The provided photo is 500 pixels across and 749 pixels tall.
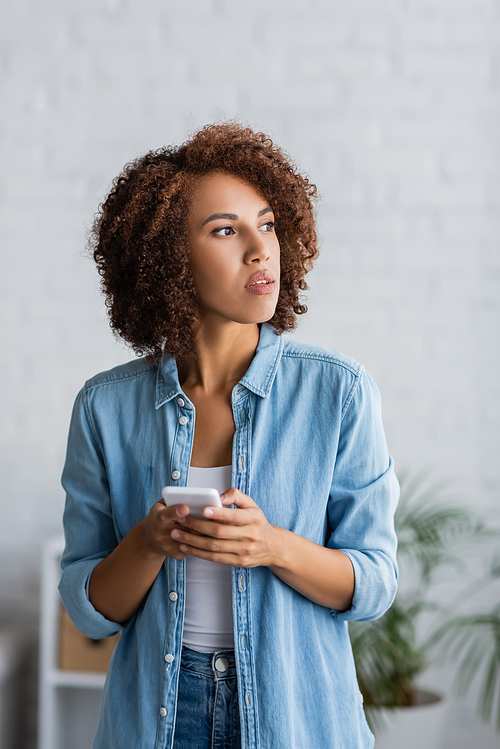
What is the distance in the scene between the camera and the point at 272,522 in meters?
1.04

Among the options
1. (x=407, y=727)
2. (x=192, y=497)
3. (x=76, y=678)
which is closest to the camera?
(x=192, y=497)

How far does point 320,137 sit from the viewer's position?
2.38 m

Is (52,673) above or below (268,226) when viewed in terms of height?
below

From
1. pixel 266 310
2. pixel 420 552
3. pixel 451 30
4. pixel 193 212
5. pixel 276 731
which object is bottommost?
pixel 420 552

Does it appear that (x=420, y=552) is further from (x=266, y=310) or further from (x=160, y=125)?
(x=160, y=125)

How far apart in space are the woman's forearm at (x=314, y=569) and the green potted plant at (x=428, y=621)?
1241mm

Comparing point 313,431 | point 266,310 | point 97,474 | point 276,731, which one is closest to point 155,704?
point 276,731

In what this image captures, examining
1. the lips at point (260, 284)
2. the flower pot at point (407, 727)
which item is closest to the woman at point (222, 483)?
the lips at point (260, 284)

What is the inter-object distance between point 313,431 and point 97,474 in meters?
0.36

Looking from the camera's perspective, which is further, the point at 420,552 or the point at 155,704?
the point at 420,552

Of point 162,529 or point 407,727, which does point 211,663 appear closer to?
point 162,529

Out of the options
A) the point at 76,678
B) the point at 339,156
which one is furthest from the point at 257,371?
the point at 76,678

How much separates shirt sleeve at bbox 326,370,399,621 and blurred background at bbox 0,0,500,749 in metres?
1.34

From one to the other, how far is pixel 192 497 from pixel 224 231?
45 centimetres
